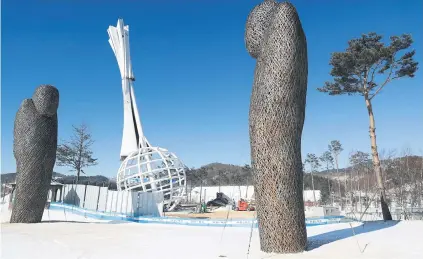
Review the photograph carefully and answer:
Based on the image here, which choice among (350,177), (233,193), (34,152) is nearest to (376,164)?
(34,152)

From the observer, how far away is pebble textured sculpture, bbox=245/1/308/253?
5.52 m

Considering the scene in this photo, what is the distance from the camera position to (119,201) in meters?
14.8

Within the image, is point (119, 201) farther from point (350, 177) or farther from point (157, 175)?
point (350, 177)

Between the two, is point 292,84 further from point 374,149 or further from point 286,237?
point 374,149

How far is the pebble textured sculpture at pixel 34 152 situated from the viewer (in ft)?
35.2

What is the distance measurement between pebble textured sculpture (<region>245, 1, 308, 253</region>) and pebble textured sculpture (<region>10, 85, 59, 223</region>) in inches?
319

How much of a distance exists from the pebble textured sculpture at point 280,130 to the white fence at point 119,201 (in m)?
9.76

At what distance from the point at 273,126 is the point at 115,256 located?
3.46m

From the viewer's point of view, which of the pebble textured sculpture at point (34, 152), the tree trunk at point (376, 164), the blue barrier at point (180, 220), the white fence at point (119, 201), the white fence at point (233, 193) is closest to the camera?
the pebble textured sculpture at point (34, 152)

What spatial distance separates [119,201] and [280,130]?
1105 cm

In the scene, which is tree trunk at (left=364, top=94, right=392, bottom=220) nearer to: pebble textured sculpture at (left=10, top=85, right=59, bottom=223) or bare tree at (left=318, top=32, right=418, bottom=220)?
bare tree at (left=318, top=32, right=418, bottom=220)

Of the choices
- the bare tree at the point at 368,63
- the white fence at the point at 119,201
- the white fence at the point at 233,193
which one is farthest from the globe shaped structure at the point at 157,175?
the white fence at the point at 233,193

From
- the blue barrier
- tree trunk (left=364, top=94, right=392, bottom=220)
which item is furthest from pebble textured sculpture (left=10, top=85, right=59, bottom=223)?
tree trunk (left=364, top=94, right=392, bottom=220)

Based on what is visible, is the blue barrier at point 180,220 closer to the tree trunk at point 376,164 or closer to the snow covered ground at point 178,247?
the tree trunk at point 376,164
